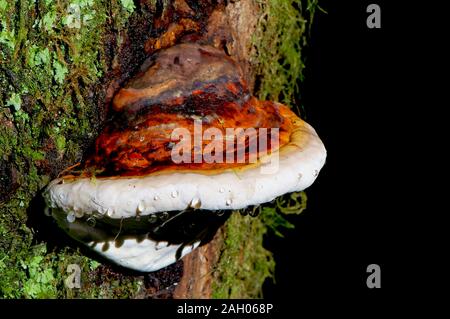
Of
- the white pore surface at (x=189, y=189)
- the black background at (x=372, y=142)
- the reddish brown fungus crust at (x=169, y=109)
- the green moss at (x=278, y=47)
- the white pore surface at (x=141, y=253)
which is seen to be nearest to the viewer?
the white pore surface at (x=189, y=189)

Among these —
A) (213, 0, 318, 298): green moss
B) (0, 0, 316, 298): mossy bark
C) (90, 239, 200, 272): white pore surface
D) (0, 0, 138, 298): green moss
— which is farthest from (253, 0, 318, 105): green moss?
(90, 239, 200, 272): white pore surface

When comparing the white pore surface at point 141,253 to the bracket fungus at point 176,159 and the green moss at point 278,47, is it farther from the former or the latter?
the green moss at point 278,47

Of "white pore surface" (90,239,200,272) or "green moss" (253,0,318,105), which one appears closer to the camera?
"white pore surface" (90,239,200,272)

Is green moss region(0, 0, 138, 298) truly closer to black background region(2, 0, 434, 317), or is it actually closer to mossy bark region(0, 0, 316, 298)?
mossy bark region(0, 0, 316, 298)

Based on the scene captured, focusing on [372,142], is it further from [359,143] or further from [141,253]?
[141,253]


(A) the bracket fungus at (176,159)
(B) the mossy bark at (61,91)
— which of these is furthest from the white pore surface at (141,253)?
(B) the mossy bark at (61,91)

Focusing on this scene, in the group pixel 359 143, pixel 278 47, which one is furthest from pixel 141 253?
pixel 359 143
